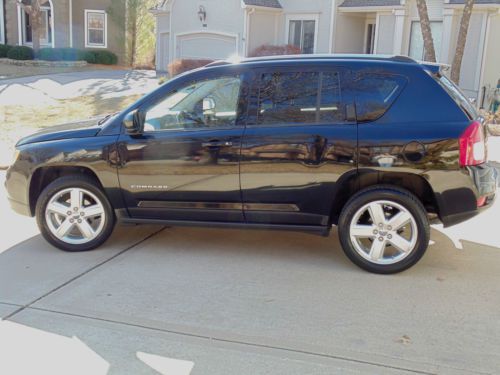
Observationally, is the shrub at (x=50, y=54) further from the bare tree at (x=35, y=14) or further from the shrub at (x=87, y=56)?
the shrub at (x=87, y=56)

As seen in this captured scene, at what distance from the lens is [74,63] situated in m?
28.2

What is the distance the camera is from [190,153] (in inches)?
210

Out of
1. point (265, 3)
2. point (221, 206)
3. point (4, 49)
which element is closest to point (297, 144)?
point (221, 206)

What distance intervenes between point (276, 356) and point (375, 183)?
205 cm

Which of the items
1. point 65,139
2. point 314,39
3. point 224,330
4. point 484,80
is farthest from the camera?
point 314,39

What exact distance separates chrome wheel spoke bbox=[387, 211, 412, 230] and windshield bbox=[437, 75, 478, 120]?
1.03 metres

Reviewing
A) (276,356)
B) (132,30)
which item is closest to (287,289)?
(276,356)

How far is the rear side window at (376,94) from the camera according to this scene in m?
5.07

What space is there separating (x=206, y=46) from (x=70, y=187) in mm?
19799

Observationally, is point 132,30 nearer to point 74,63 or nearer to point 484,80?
point 74,63

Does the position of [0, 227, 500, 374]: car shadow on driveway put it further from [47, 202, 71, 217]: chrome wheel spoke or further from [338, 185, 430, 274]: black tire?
[47, 202, 71, 217]: chrome wheel spoke

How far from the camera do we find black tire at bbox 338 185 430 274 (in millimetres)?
4965

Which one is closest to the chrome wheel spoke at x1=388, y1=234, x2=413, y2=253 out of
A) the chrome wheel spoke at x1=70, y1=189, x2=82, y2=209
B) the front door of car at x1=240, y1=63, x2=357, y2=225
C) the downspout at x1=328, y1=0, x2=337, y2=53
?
the front door of car at x1=240, y1=63, x2=357, y2=225

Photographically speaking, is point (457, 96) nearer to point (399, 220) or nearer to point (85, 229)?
point (399, 220)
